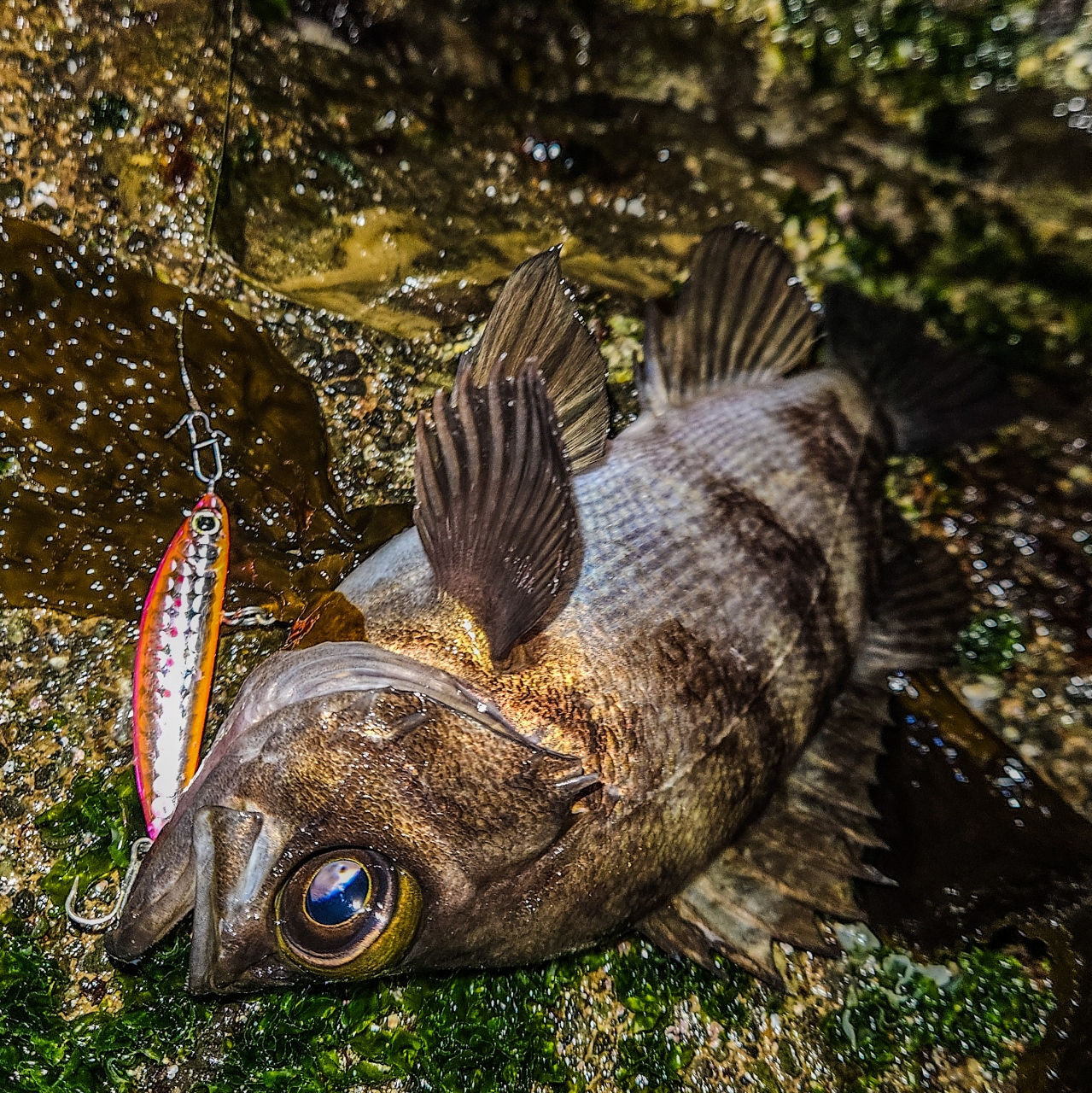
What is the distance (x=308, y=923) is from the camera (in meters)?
1.70

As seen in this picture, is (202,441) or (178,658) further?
(202,441)

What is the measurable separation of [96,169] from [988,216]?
11.8 feet

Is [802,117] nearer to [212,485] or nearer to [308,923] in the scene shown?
[212,485]

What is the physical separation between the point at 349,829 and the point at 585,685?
712mm

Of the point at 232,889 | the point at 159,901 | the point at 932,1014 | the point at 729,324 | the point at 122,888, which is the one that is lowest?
the point at 932,1014

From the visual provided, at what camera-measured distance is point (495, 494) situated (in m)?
2.05

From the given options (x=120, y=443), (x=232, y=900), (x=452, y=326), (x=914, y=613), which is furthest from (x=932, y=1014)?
(x=120, y=443)

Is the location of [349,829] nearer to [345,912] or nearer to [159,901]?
[345,912]

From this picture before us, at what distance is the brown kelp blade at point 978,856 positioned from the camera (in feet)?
9.49

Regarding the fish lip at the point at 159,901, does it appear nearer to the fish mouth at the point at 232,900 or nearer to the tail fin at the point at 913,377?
the fish mouth at the point at 232,900

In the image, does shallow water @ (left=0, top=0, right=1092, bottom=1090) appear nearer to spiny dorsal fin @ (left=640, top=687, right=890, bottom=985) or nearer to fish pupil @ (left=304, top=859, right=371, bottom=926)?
spiny dorsal fin @ (left=640, top=687, right=890, bottom=985)

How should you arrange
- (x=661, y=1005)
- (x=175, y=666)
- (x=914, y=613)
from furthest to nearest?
(x=914, y=613)
(x=661, y=1005)
(x=175, y=666)

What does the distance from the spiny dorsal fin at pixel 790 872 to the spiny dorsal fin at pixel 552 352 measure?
1.36 metres

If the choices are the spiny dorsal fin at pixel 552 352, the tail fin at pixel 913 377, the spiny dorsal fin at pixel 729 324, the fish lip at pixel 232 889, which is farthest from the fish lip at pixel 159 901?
the tail fin at pixel 913 377
